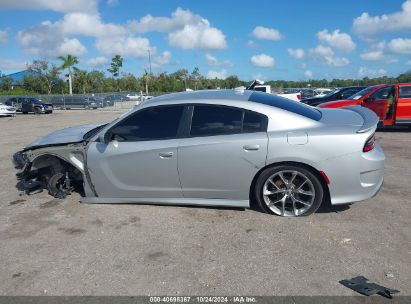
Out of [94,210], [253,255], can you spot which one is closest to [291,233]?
[253,255]

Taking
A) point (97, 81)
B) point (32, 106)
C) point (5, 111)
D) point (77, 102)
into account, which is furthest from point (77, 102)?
point (97, 81)

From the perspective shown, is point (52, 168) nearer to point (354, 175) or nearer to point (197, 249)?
point (197, 249)

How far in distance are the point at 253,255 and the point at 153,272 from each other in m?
1.00

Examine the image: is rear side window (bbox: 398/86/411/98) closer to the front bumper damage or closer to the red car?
the red car

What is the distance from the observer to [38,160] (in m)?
5.16

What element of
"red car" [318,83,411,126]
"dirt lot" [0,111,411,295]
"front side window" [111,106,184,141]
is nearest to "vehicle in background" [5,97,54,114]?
"red car" [318,83,411,126]

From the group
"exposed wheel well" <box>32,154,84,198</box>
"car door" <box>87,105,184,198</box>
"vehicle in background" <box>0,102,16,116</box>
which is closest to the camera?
"car door" <box>87,105,184,198</box>

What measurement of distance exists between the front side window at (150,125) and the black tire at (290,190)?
1.27 m

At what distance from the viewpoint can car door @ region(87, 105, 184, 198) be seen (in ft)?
14.4

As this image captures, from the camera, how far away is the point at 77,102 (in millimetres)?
37375

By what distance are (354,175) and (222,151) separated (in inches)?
61.0

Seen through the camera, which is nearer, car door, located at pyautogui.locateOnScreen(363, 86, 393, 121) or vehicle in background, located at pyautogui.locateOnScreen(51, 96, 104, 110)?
car door, located at pyautogui.locateOnScreen(363, 86, 393, 121)

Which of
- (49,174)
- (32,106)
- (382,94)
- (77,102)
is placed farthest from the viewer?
(77,102)

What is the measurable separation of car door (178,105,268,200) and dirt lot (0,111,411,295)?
15.8 inches
